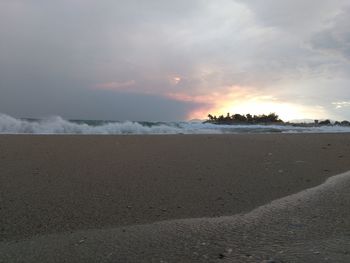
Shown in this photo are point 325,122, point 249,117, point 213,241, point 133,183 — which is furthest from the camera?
Result: point 249,117

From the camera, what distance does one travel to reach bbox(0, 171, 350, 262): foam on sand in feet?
8.13

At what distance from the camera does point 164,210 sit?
144 inches

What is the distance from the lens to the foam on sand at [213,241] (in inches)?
97.6

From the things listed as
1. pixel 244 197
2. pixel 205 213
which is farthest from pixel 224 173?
pixel 205 213

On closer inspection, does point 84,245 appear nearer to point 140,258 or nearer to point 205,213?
point 140,258

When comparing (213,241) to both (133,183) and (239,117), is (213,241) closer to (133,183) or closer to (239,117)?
(133,183)

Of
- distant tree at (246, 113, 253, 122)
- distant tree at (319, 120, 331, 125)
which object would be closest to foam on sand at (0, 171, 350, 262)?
distant tree at (319, 120, 331, 125)

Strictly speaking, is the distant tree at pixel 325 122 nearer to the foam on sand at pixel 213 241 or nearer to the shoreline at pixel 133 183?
the shoreline at pixel 133 183

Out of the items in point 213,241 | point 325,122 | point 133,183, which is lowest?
point 213,241

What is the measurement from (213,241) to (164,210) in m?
1.00

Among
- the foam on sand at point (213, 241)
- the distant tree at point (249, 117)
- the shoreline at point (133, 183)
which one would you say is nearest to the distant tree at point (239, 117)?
the distant tree at point (249, 117)

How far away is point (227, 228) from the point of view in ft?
9.90

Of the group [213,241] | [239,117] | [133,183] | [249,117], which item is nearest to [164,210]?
[213,241]

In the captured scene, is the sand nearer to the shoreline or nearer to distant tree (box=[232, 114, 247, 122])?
the shoreline
